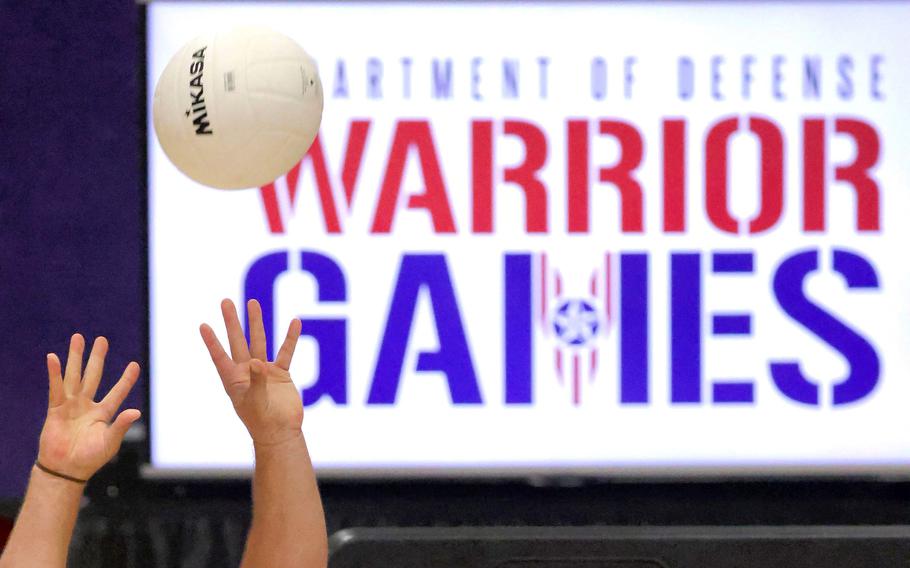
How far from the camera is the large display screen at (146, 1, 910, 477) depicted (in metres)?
2.44

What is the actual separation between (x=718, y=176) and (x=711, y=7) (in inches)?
16.6

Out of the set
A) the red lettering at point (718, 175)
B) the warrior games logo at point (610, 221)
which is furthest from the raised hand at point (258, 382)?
the red lettering at point (718, 175)

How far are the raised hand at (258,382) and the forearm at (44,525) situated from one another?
0.26m

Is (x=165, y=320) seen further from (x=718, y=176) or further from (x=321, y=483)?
(x=718, y=176)

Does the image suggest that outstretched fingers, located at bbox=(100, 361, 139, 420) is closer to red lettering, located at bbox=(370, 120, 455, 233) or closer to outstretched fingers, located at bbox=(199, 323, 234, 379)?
outstretched fingers, located at bbox=(199, 323, 234, 379)

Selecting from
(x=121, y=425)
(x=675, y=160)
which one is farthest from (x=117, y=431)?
(x=675, y=160)

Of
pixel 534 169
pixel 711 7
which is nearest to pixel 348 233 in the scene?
pixel 534 169

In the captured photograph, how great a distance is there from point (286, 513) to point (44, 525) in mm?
321

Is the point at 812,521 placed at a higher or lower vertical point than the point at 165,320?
lower

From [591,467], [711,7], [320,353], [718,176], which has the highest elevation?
[711,7]

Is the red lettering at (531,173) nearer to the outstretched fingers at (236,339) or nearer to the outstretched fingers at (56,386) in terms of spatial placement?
the outstretched fingers at (236,339)

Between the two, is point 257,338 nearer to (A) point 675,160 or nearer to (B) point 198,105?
(B) point 198,105

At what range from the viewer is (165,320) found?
7.98 ft

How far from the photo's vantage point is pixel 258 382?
1418mm
